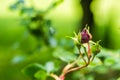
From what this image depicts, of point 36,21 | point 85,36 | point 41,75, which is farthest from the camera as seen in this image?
point 36,21

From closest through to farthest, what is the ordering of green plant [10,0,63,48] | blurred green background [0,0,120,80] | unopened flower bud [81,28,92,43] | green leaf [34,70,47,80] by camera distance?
unopened flower bud [81,28,92,43] → green leaf [34,70,47,80] → green plant [10,0,63,48] → blurred green background [0,0,120,80]

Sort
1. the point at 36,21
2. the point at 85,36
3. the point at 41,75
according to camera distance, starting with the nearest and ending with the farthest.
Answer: the point at 85,36
the point at 41,75
the point at 36,21

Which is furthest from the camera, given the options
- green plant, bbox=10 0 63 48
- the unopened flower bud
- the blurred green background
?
the blurred green background

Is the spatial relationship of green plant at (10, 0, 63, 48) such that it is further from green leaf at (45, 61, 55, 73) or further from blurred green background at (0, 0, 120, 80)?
green leaf at (45, 61, 55, 73)

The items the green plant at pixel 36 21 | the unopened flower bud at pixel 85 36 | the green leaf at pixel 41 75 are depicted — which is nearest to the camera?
the unopened flower bud at pixel 85 36

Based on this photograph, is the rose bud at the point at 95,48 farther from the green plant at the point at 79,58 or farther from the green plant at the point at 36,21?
the green plant at the point at 36,21

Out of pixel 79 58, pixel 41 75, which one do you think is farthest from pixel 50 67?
pixel 79 58

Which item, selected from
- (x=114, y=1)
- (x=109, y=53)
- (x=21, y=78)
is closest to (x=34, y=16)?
(x=109, y=53)

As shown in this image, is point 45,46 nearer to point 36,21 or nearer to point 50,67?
point 36,21

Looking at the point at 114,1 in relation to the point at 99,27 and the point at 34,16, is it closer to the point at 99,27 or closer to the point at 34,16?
the point at 99,27

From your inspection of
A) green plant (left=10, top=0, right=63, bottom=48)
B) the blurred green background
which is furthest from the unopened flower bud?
green plant (left=10, top=0, right=63, bottom=48)

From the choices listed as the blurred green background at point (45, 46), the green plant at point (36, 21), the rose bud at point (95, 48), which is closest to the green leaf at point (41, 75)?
the rose bud at point (95, 48)
